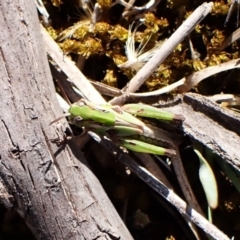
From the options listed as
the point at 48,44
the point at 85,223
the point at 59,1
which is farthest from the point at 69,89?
the point at 85,223

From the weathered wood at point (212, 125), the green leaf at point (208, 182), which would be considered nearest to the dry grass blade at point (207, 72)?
the weathered wood at point (212, 125)

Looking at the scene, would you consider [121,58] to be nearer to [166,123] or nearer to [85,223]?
[166,123]

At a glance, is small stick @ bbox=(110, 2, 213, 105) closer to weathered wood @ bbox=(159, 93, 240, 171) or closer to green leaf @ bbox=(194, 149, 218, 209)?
weathered wood @ bbox=(159, 93, 240, 171)

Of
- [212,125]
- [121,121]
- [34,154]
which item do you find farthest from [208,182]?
[34,154]

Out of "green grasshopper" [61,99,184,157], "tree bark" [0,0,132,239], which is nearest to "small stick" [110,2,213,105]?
"green grasshopper" [61,99,184,157]

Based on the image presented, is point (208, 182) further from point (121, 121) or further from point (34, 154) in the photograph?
point (34, 154)
